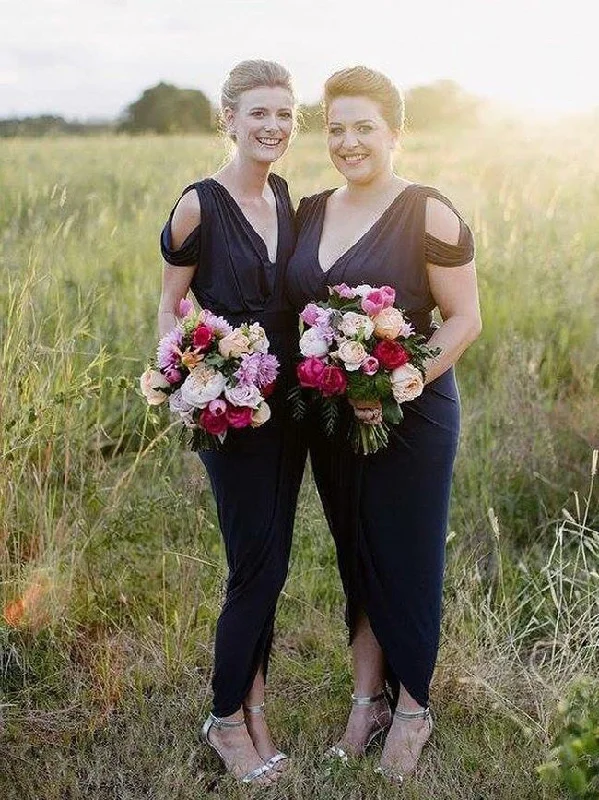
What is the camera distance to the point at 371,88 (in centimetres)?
330

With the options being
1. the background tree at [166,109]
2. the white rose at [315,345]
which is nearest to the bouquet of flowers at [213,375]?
the white rose at [315,345]

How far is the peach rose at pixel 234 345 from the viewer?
2.97 m

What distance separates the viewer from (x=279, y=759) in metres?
3.54

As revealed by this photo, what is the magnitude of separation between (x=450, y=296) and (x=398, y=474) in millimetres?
606

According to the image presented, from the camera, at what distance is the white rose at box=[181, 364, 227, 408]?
116 inches

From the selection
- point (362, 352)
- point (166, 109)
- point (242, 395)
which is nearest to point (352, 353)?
point (362, 352)

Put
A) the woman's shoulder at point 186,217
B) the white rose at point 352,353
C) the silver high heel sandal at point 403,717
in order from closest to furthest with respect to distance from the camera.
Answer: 1. the white rose at point 352,353
2. the woman's shoulder at point 186,217
3. the silver high heel sandal at point 403,717

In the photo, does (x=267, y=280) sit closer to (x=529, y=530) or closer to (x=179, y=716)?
(x=179, y=716)

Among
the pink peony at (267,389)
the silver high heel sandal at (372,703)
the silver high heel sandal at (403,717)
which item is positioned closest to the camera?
the pink peony at (267,389)

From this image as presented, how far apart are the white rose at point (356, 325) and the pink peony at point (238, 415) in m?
0.36

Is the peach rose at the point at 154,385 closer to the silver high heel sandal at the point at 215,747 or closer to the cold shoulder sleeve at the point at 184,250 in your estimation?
the cold shoulder sleeve at the point at 184,250

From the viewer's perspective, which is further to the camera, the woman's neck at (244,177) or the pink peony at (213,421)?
the woman's neck at (244,177)

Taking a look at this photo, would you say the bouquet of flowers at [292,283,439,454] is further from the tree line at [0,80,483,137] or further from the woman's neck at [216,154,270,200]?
the tree line at [0,80,483,137]

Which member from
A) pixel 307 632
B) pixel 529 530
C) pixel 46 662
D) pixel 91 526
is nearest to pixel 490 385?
pixel 529 530
